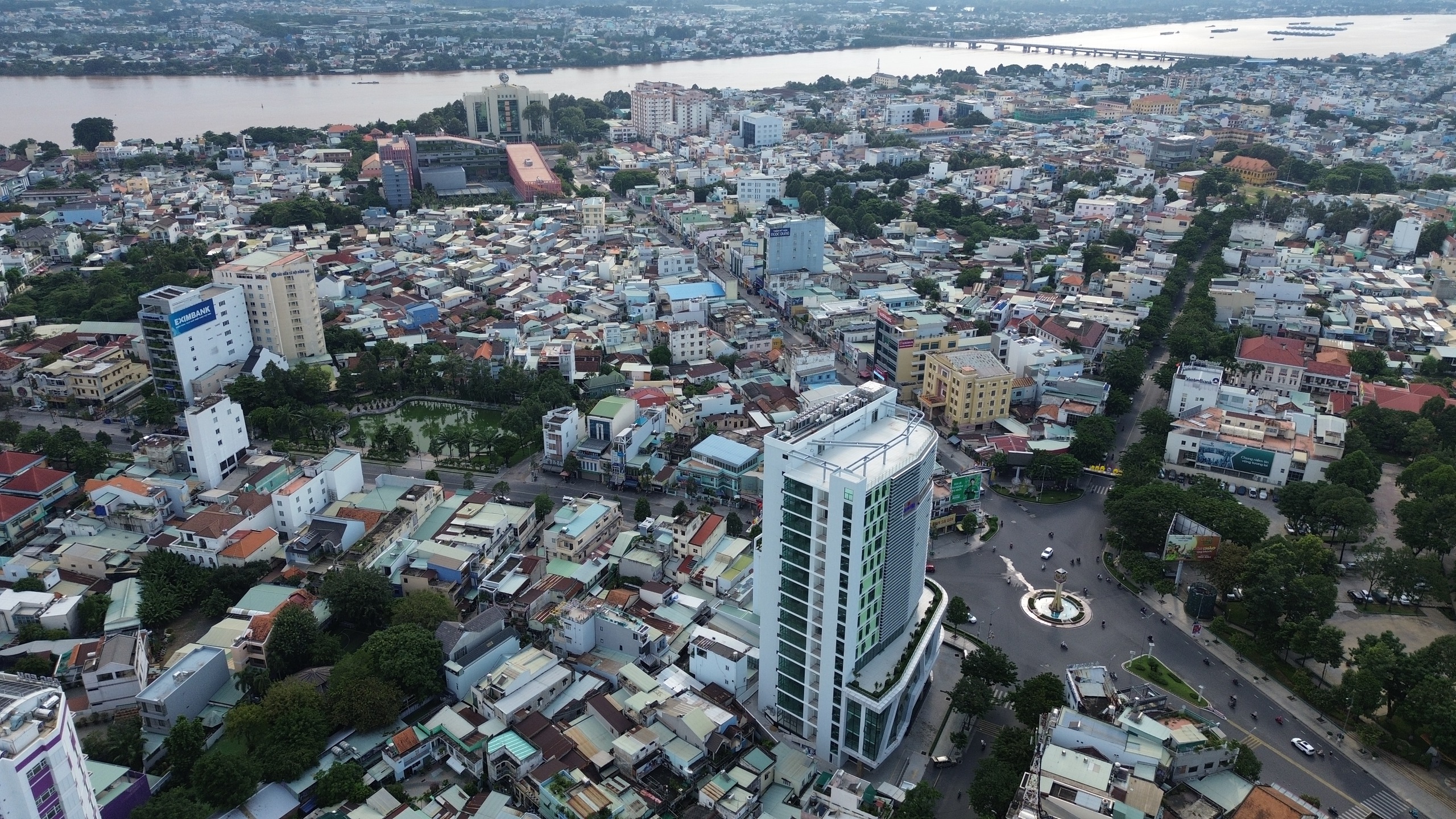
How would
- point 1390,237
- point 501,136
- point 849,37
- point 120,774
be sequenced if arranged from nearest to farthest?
1. point 120,774
2. point 1390,237
3. point 501,136
4. point 849,37

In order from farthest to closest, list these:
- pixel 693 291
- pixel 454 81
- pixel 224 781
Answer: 1. pixel 454 81
2. pixel 693 291
3. pixel 224 781

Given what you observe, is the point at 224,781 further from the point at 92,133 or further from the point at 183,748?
the point at 92,133

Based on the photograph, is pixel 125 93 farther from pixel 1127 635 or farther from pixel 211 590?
pixel 1127 635

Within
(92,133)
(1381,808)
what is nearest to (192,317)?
(1381,808)

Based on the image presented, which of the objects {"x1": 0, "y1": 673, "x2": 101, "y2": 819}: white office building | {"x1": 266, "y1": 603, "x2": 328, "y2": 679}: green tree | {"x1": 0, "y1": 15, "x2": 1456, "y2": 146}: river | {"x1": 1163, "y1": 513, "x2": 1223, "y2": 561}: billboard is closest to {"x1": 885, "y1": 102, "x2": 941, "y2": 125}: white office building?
{"x1": 0, "y1": 15, "x2": 1456, "y2": 146}: river

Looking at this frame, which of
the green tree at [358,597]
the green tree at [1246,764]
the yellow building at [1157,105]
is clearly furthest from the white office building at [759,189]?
the yellow building at [1157,105]

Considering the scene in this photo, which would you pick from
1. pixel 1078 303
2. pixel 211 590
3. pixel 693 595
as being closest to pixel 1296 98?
pixel 1078 303
